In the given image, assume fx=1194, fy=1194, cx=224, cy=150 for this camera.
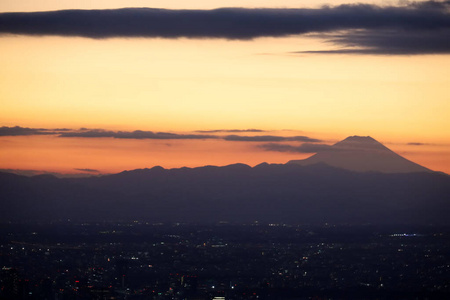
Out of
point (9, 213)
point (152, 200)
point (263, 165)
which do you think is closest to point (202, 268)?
point (9, 213)

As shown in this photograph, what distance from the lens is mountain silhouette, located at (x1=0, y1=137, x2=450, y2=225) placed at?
136500 mm

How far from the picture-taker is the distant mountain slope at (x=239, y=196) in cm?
13688

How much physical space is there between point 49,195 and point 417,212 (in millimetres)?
43702

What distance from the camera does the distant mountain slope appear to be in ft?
449

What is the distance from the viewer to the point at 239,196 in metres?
158

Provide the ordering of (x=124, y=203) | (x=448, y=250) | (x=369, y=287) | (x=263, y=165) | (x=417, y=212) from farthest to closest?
(x=263, y=165), (x=124, y=203), (x=417, y=212), (x=448, y=250), (x=369, y=287)

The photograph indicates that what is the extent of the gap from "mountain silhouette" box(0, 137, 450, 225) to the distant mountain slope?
0.12 meters

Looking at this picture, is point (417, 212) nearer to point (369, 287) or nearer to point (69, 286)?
point (369, 287)

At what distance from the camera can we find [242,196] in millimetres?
157375

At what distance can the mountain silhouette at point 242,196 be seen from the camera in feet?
448

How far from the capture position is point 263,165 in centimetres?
18250

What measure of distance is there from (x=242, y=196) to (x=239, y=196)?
0.47 m

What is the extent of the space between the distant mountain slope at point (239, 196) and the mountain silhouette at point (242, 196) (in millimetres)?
122

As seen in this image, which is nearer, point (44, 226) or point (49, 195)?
point (44, 226)
